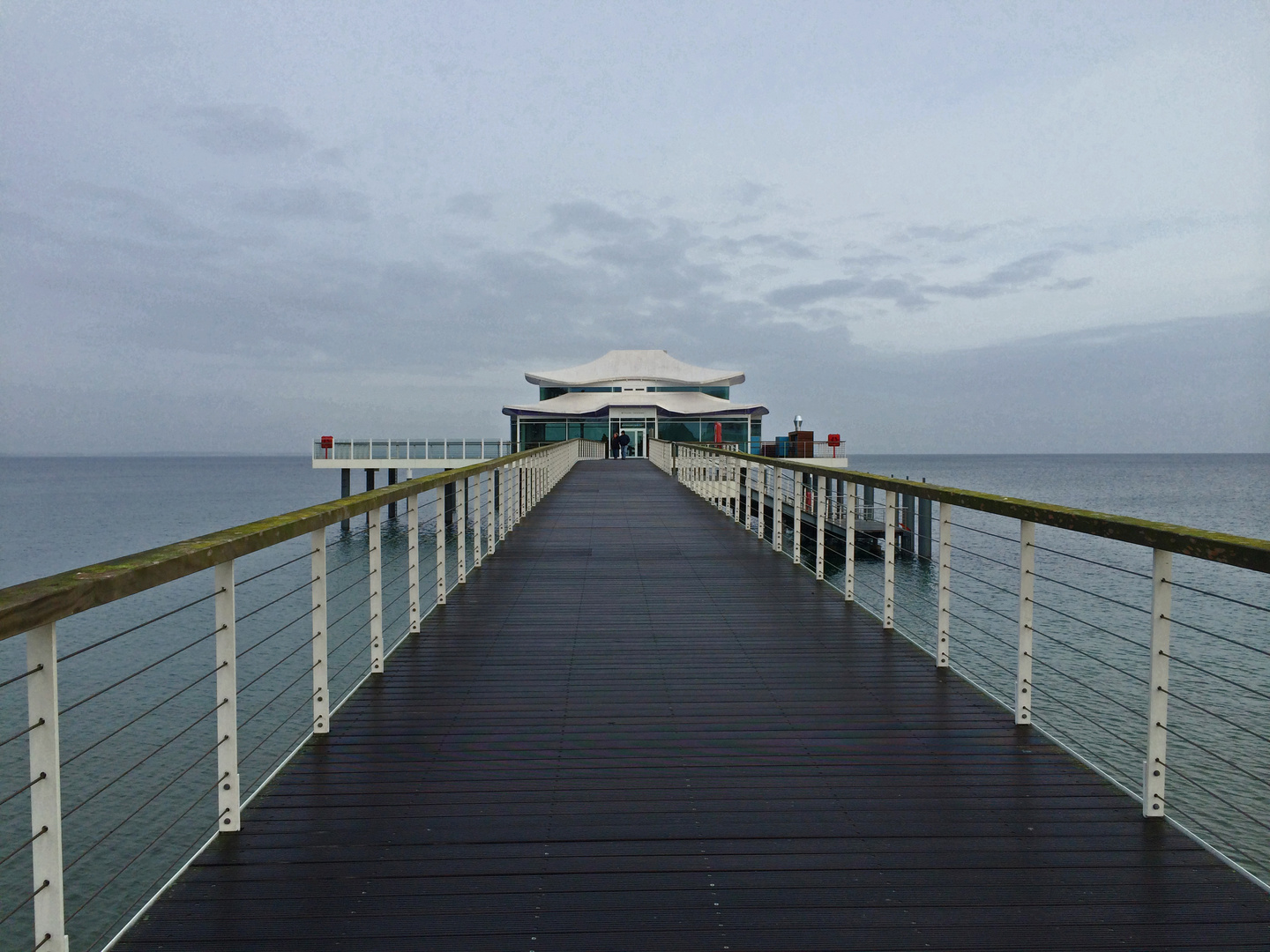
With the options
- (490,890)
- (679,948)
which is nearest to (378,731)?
(490,890)

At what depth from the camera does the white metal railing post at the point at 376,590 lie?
4425 millimetres

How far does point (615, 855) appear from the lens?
2.76 m

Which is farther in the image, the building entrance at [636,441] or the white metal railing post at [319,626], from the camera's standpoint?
the building entrance at [636,441]

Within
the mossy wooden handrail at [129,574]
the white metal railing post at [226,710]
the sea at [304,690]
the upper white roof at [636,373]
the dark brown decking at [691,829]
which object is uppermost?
the upper white roof at [636,373]

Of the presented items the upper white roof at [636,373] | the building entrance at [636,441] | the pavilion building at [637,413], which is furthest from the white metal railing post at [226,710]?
the upper white roof at [636,373]

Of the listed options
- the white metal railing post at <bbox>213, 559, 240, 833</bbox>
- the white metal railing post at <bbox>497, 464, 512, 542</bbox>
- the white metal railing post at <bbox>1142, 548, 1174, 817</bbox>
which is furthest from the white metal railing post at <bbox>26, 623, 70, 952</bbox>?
the white metal railing post at <bbox>497, 464, 512, 542</bbox>

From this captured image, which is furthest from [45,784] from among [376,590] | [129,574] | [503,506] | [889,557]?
[503,506]

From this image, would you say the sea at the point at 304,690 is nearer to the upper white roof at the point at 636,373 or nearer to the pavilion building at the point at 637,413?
the pavilion building at the point at 637,413

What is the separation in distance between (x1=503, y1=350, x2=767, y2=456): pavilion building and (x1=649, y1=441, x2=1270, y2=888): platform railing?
14160mm

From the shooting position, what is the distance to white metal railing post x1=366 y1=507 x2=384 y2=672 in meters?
4.43

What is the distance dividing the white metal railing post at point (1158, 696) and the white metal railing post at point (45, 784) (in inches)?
126

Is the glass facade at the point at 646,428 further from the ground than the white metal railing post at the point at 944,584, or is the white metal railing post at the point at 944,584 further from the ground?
the glass facade at the point at 646,428

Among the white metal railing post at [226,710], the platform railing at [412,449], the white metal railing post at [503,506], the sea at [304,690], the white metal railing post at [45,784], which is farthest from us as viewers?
the platform railing at [412,449]

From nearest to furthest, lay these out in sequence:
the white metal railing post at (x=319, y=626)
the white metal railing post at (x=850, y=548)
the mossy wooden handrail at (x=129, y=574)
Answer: the mossy wooden handrail at (x=129, y=574) < the white metal railing post at (x=319, y=626) < the white metal railing post at (x=850, y=548)
